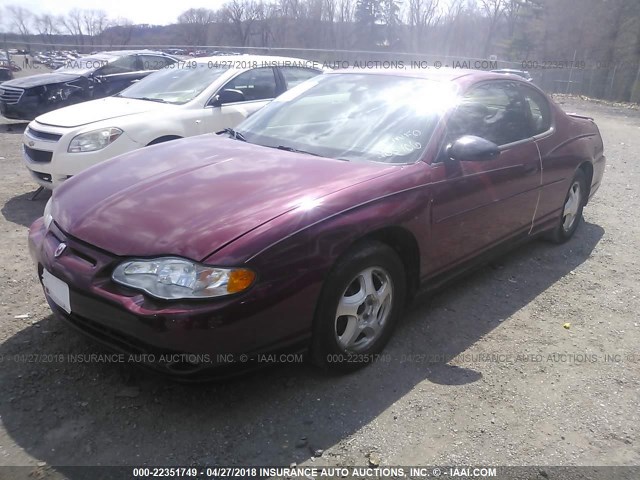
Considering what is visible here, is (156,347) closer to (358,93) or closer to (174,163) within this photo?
(174,163)

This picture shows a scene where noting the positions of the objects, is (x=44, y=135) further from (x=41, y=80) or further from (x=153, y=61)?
(x=153, y=61)

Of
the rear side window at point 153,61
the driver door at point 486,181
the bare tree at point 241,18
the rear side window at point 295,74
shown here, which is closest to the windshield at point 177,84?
the rear side window at point 295,74

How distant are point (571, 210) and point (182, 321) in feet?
13.4

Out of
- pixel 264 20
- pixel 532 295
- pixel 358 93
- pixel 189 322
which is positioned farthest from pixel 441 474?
pixel 264 20

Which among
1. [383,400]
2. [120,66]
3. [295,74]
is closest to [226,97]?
[295,74]

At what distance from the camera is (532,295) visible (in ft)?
13.1

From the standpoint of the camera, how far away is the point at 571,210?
4.94 m

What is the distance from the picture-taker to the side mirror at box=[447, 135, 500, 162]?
3086mm

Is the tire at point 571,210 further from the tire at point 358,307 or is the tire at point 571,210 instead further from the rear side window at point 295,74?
the rear side window at point 295,74

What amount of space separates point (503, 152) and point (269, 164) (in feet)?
5.73

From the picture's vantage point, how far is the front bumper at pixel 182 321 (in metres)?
2.19

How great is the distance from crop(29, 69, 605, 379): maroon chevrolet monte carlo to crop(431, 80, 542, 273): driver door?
13mm

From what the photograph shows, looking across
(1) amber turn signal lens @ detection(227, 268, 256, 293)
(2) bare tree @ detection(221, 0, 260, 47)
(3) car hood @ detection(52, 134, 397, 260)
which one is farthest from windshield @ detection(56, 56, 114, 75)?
(2) bare tree @ detection(221, 0, 260, 47)

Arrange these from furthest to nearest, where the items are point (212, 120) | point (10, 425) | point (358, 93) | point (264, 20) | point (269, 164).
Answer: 1. point (264, 20)
2. point (212, 120)
3. point (358, 93)
4. point (269, 164)
5. point (10, 425)
